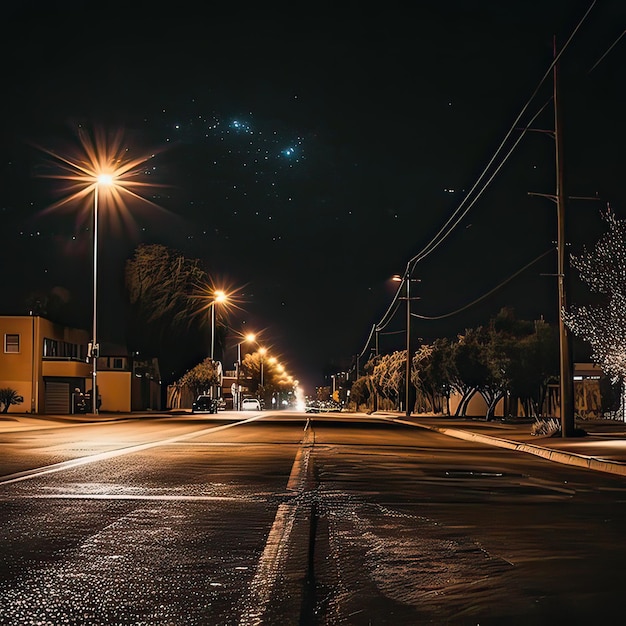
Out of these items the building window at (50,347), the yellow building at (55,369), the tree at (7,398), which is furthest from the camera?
the building window at (50,347)

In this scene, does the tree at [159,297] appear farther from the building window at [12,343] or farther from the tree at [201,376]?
the building window at [12,343]

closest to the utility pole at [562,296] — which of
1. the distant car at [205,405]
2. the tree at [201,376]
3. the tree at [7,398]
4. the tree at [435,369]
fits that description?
the tree at [435,369]

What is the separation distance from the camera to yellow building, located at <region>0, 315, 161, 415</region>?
66.8m

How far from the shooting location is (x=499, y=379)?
53750 millimetres

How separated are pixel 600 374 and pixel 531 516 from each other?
52098 millimetres

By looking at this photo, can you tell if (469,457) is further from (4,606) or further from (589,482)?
(4,606)

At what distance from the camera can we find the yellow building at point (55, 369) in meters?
66.8

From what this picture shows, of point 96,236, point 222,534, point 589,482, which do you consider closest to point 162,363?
point 96,236

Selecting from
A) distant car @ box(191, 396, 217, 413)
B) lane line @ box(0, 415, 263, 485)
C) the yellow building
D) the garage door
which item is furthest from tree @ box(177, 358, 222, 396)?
lane line @ box(0, 415, 263, 485)

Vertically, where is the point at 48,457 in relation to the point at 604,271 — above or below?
below

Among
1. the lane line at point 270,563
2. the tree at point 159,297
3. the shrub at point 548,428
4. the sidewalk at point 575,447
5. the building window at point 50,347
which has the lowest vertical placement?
the lane line at point 270,563

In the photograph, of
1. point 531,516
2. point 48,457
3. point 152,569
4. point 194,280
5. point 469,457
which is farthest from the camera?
point 194,280

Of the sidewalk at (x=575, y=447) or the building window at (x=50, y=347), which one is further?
the building window at (x=50, y=347)

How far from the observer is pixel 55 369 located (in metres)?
69.4
